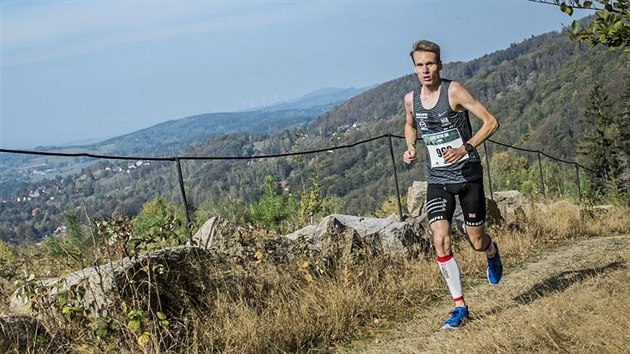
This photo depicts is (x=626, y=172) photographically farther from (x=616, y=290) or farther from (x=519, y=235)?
(x=616, y=290)

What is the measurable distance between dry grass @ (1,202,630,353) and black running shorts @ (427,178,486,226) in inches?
30.7

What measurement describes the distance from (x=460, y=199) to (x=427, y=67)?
1.04 metres

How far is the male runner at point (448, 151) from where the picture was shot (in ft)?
16.0

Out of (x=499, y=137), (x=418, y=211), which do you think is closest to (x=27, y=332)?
(x=418, y=211)

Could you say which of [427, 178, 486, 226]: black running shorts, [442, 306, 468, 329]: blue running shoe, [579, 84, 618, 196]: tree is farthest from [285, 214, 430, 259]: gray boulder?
[579, 84, 618, 196]: tree

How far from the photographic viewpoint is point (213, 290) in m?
5.11

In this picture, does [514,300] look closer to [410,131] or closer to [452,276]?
[452,276]

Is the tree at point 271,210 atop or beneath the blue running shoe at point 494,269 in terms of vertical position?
atop

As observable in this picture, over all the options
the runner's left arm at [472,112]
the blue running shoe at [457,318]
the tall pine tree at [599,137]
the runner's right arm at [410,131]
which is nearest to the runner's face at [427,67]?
the runner's left arm at [472,112]

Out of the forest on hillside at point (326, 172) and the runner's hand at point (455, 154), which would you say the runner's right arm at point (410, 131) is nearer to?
the runner's hand at point (455, 154)

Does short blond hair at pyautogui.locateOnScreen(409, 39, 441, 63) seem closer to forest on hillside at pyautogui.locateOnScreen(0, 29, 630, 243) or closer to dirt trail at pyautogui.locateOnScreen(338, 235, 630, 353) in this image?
forest on hillside at pyautogui.locateOnScreen(0, 29, 630, 243)

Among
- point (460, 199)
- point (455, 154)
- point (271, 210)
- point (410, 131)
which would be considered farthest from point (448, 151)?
point (271, 210)

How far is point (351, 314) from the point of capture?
5.30 metres

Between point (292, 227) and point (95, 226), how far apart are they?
3.92m
